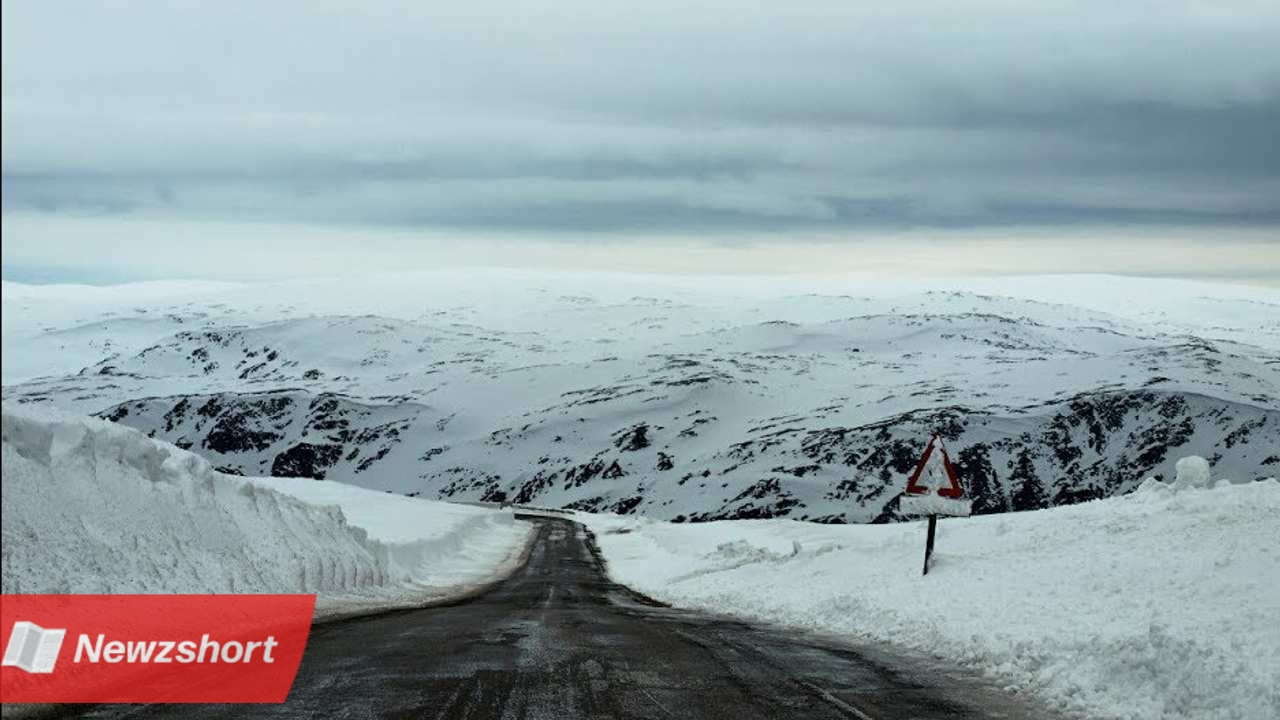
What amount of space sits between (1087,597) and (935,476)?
4.60m

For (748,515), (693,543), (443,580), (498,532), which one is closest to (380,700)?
(443,580)

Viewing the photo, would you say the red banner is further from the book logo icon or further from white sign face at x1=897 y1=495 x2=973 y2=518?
white sign face at x1=897 y1=495 x2=973 y2=518

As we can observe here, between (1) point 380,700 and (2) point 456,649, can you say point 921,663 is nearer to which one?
(2) point 456,649

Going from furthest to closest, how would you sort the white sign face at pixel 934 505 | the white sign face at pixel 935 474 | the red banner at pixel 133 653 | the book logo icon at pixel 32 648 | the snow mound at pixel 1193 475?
the snow mound at pixel 1193 475, the white sign face at pixel 935 474, the white sign face at pixel 934 505, the red banner at pixel 133 653, the book logo icon at pixel 32 648

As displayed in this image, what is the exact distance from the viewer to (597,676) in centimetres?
1184

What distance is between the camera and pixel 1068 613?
1653 cm

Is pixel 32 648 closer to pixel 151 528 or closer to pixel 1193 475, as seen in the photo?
pixel 151 528

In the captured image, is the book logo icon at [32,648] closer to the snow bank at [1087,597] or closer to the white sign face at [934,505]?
the snow bank at [1087,597]

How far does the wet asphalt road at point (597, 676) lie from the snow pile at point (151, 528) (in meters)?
1.70

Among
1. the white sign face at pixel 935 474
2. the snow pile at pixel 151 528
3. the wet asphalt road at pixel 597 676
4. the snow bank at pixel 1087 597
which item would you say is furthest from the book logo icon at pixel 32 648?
the white sign face at pixel 935 474

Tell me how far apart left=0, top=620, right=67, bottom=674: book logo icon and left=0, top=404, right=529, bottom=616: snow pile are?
0.35m

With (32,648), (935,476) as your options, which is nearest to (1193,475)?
(935,476)

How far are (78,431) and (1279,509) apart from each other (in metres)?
18.5

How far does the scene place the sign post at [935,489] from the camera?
70.6 ft
